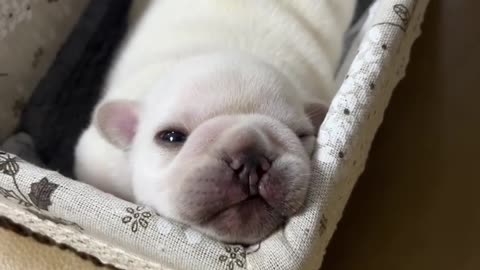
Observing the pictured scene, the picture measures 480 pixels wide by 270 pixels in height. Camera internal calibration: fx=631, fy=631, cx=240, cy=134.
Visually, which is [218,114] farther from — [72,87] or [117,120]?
[72,87]

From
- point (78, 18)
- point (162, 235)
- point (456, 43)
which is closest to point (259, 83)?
point (162, 235)

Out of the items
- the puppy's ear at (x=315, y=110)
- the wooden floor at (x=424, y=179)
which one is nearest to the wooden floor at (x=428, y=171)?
the wooden floor at (x=424, y=179)

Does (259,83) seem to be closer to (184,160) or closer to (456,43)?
(184,160)

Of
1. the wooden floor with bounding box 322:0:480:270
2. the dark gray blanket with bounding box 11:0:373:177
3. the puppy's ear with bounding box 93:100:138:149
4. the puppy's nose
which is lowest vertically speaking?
the wooden floor with bounding box 322:0:480:270

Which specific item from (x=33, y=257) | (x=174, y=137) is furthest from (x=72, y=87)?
(x=174, y=137)

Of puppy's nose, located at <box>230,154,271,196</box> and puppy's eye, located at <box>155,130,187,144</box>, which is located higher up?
puppy's nose, located at <box>230,154,271,196</box>

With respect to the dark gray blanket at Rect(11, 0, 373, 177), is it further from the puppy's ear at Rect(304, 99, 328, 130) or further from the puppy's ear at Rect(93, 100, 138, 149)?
the puppy's ear at Rect(304, 99, 328, 130)

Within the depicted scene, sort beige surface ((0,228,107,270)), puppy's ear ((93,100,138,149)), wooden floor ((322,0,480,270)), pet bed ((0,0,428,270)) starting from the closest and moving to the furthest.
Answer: pet bed ((0,0,428,270)), puppy's ear ((93,100,138,149)), beige surface ((0,228,107,270)), wooden floor ((322,0,480,270))

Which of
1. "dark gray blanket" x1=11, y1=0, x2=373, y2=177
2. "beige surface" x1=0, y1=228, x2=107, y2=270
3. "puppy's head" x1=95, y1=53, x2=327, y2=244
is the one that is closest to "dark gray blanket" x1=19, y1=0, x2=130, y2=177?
"dark gray blanket" x1=11, y1=0, x2=373, y2=177
